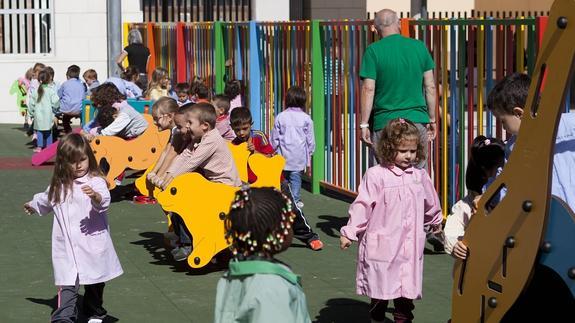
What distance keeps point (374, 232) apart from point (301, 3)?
27611 mm

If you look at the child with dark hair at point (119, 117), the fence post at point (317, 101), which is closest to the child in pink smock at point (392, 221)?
the child with dark hair at point (119, 117)

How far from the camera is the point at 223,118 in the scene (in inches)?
499

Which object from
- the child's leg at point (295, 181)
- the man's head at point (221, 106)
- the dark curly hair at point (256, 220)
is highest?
the man's head at point (221, 106)

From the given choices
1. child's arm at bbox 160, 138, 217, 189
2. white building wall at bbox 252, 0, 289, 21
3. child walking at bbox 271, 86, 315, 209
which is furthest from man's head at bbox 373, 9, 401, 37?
white building wall at bbox 252, 0, 289, 21

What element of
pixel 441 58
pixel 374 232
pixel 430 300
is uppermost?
pixel 441 58

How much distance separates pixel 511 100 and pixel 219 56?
1219cm

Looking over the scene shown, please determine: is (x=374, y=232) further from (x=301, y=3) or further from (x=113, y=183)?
(x=301, y=3)

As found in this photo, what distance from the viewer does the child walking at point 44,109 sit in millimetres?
19750

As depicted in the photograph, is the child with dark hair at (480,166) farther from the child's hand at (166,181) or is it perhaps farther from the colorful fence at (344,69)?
the child's hand at (166,181)

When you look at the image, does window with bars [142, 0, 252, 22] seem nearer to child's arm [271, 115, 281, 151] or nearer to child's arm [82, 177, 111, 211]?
child's arm [271, 115, 281, 151]

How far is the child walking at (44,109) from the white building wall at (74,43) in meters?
5.26

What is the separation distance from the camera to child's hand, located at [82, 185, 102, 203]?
24.6ft

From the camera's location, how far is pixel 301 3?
34562 millimetres

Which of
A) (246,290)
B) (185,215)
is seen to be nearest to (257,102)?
(185,215)
